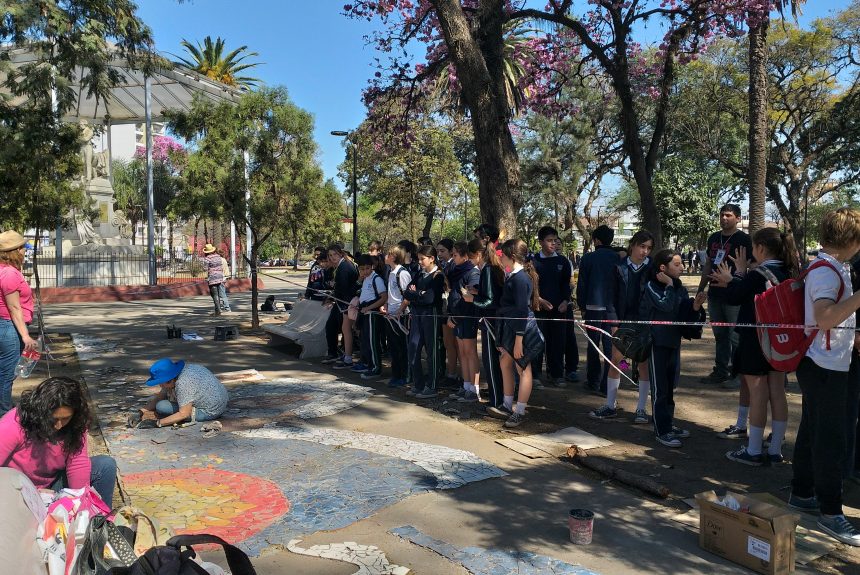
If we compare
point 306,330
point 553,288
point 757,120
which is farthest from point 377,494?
point 757,120

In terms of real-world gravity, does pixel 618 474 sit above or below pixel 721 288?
below

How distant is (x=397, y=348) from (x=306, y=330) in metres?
2.91

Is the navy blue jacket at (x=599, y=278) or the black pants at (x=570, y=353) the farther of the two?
the black pants at (x=570, y=353)

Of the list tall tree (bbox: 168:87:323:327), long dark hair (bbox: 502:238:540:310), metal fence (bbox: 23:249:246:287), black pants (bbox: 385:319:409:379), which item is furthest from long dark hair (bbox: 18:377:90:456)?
metal fence (bbox: 23:249:246:287)

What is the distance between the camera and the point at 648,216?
14.0 meters

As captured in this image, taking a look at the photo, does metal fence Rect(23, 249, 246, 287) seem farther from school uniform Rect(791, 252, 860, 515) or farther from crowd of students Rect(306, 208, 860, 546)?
school uniform Rect(791, 252, 860, 515)

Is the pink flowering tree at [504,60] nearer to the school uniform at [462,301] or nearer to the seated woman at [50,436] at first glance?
the school uniform at [462,301]

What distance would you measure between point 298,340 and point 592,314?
→ 17.5 feet

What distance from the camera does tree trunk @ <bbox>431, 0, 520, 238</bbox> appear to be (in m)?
9.15

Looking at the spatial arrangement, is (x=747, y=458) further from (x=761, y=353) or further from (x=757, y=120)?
(x=757, y=120)

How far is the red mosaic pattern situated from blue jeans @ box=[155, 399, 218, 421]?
131 cm

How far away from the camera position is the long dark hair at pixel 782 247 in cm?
508

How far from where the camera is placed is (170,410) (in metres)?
6.77

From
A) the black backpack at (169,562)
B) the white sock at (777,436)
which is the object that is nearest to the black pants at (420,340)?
the white sock at (777,436)
